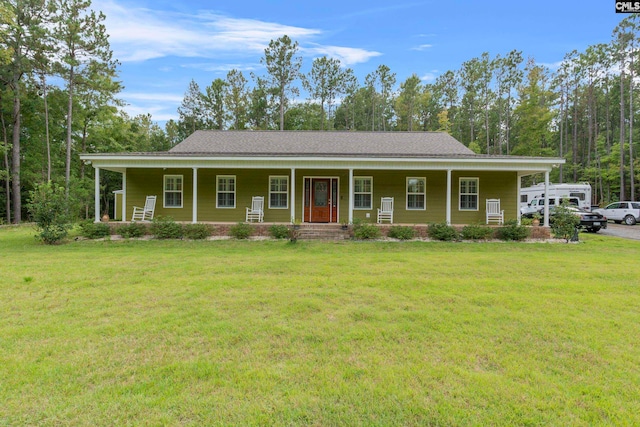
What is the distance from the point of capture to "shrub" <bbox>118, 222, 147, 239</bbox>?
36.6ft

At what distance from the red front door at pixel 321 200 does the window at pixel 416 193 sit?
3059 millimetres

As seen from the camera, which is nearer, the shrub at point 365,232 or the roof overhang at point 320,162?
the shrub at point 365,232

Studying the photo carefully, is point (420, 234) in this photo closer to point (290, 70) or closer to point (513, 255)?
point (513, 255)

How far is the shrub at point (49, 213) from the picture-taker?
32.8 feet

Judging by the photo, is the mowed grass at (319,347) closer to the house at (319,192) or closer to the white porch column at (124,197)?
the house at (319,192)

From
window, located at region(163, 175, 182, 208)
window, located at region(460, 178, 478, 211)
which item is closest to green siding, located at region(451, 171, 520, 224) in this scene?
window, located at region(460, 178, 478, 211)

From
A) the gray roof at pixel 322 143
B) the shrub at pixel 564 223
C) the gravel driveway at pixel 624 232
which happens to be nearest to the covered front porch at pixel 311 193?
the gray roof at pixel 322 143

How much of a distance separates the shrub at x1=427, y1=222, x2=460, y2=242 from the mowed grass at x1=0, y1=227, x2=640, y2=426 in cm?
460

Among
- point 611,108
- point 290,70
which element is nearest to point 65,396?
point 290,70

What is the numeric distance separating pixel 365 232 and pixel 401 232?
123 centimetres

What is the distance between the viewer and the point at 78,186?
73.3ft

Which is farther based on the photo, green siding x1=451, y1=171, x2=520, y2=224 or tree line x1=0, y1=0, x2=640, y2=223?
tree line x1=0, y1=0, x2=640, y2=223

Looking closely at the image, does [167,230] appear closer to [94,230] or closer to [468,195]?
[94,230]

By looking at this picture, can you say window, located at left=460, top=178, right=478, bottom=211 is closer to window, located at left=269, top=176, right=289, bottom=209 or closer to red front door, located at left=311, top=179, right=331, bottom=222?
red front door, located at left=311, top=179, right=331, bottom=222
